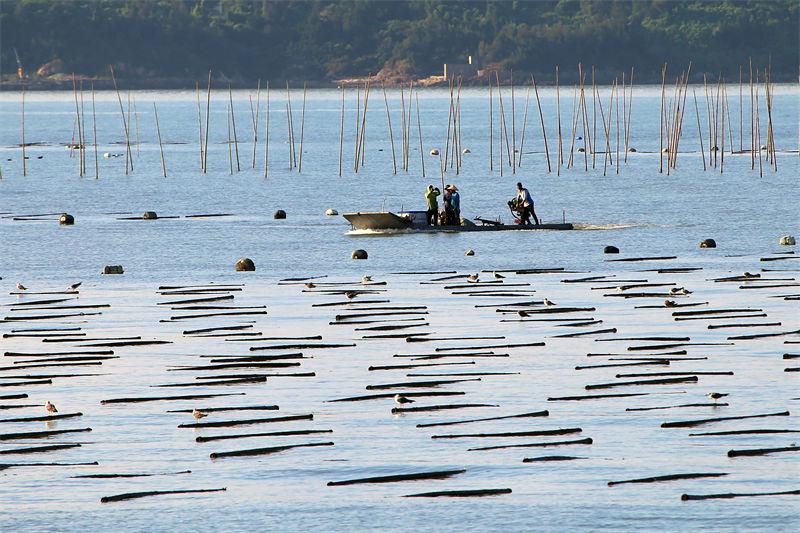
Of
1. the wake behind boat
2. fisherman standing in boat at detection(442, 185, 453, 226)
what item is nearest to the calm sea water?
the wake behind boat

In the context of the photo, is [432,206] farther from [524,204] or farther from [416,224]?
[524,204]

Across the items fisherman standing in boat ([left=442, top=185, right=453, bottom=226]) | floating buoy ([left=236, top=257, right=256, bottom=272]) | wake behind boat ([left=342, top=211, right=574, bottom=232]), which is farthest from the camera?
wake behind boat ([left=342, top=211, right=574, bottom=232])

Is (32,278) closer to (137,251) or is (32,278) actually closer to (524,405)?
(137,251)

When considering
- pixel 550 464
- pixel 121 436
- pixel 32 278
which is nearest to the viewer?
pixel 550 464

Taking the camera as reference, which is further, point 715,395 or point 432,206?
point 432,206

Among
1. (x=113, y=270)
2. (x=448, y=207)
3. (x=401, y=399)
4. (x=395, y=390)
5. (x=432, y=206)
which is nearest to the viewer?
(x=401, y=399)

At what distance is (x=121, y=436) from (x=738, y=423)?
9.24 meters

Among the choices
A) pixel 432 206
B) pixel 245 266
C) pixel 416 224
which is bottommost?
pixel 245 266

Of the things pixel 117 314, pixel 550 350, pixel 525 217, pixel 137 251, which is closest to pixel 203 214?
pixel 137 251

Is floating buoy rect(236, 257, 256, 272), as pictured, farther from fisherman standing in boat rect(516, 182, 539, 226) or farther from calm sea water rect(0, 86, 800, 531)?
fisherman standing in boat rect(516, 182, 539, 226)

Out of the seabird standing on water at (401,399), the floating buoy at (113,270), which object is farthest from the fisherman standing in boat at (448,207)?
the seabird standing on water at (401,399)

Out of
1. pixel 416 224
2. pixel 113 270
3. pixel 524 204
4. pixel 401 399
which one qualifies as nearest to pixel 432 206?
pixel 416 224

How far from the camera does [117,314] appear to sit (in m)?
33.9

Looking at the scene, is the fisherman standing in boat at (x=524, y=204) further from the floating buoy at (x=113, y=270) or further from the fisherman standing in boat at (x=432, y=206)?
the floating buoy at (x=113, y=270)
